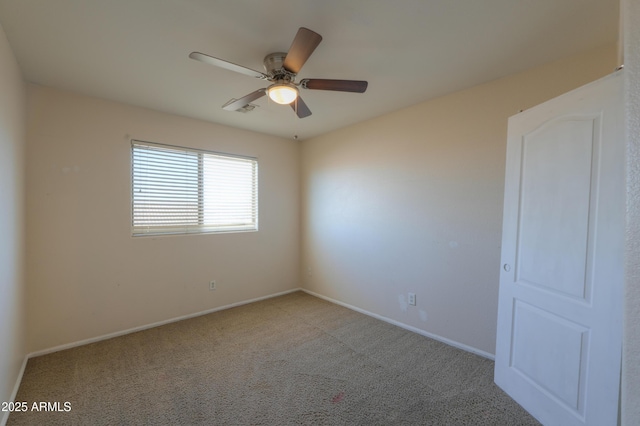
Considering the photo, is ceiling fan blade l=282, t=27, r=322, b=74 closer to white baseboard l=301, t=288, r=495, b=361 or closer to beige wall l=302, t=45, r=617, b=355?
beige wall l=302, t=45, r=617, b=355

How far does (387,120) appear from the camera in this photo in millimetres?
3236

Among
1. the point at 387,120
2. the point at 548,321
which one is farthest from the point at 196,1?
the point at 548,321

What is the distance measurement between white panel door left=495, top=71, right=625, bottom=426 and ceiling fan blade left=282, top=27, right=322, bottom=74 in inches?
62.5

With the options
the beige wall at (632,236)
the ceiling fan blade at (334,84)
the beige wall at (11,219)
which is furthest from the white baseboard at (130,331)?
the beige wall at (632,236)

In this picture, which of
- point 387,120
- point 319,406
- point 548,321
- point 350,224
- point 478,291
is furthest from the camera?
point 350,224

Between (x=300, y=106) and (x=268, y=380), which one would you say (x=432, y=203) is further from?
(x=268, y=380)

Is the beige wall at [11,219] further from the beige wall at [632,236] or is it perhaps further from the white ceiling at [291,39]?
the beige wall at [632,236]

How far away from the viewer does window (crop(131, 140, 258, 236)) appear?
3076 millimetres

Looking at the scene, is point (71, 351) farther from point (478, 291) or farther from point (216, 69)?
point (478, 291)

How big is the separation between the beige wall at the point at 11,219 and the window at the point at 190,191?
89 centimetres

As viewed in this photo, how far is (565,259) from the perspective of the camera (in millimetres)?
1629

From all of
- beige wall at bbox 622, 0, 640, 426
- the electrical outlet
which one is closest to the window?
the electrical outlet

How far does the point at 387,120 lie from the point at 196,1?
2.31m

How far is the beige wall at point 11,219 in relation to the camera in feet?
5.67
